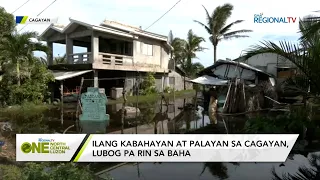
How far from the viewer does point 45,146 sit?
4934mm

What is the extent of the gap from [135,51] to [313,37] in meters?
14.8

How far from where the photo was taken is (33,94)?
565 inches

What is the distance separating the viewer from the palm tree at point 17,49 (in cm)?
1369

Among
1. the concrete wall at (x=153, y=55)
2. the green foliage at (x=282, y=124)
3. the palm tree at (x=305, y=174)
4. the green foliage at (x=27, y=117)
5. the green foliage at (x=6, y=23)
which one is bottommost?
the palm tree at (x=305, y=174)

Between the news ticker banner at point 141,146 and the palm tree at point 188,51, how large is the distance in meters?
17.3

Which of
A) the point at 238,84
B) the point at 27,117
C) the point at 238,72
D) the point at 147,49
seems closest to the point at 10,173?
the point at 27,117

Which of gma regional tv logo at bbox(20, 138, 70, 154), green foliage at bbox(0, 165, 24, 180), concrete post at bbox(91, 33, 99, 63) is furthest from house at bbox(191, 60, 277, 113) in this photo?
green foliage at bbox(0, 165, 24, 180)

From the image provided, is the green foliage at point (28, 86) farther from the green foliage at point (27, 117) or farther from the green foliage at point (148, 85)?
the green foliage at point (148, 85)

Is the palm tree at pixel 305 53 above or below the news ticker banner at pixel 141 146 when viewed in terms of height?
above

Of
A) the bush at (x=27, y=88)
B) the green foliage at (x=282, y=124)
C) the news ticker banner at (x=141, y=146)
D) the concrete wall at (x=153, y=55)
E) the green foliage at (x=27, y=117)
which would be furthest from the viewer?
the concrete wall at (x=153, y=55)

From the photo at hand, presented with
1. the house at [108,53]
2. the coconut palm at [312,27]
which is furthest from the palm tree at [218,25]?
the coconut palm at [312,27]

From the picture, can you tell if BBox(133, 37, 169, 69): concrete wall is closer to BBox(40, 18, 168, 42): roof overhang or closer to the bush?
BBox(40, 18, 168, 42): roof overhang

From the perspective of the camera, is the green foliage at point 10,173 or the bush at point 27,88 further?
the bush at point 27,88

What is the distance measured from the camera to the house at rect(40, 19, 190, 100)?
55.4ft
